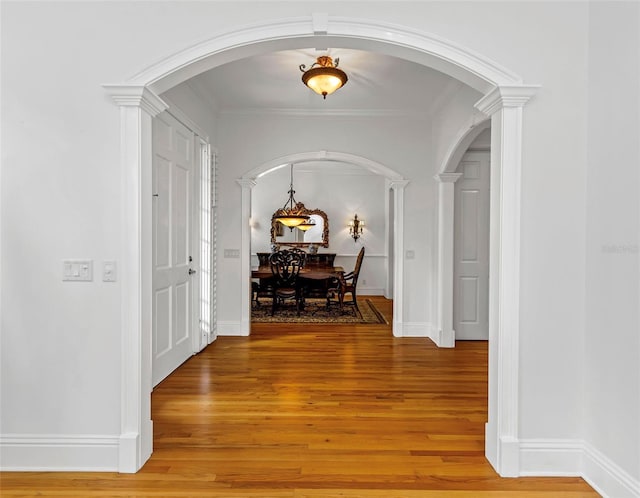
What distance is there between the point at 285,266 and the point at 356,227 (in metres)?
3.67

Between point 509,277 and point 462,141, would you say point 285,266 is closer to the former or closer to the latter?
point 462,141

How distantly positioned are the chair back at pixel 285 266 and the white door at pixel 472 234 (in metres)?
2.51

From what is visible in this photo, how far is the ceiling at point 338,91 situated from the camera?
155 inches

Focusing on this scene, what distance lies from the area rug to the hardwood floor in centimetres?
195

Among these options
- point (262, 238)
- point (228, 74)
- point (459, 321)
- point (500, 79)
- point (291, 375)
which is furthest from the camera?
point (262, 238)

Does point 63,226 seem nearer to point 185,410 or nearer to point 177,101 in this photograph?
point 185,410

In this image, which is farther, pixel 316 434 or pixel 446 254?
pixel 446 254

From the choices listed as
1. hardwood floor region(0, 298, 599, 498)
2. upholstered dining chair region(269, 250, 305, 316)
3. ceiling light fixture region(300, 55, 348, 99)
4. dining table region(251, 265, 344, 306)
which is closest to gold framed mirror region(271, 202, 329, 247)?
dining table region(251, 265, 344, 306)

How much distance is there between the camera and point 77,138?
2.28 meters

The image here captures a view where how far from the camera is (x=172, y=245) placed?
13.0 ft

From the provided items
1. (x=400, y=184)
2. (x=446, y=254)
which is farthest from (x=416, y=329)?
(x=400, y=184)

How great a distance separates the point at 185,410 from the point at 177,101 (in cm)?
276

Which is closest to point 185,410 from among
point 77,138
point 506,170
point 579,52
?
point 77,138

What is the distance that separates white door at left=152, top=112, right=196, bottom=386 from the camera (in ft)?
11.9
